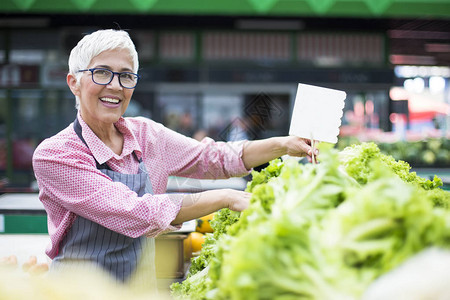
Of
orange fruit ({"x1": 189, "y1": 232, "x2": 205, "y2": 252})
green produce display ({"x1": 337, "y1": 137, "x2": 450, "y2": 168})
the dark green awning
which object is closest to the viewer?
orange fruit ({"x1": 189, "y1": 232, "x2": 205, "y2": 252})

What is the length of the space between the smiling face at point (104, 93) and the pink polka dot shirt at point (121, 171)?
67 mm

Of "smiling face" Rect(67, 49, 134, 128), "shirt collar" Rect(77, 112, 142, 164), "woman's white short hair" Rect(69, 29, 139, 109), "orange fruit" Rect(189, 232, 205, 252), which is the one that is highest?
"woman's white short hair" Rect(69, 29, 139, 109)

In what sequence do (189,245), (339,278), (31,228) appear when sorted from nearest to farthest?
(339,278), (189,245), (31,228)

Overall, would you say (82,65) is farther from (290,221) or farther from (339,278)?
(339,278)

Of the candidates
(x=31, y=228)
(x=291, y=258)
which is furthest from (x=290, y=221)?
(x=31, y=228)

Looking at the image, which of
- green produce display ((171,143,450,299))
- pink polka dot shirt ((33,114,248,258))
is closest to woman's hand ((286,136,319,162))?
pink polka dot shirt ((33,114,248,258))

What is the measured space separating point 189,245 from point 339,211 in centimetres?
247

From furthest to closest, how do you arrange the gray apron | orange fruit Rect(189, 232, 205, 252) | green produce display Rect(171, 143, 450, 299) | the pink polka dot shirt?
orange fruit Rect(189, 232, 205, 252) → the gray apron → the pink polka dot shirt → green produce display Rect(171, 143, 450, 299)

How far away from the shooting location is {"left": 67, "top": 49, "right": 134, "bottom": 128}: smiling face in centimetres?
188

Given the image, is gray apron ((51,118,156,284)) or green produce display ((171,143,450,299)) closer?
green produce display ((171,143,450,299))

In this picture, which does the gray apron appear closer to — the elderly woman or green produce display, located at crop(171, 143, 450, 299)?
the elderly woman

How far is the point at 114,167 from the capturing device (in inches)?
76.4

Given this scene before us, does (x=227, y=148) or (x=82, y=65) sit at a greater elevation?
(x=82, y=65)

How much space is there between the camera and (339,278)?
3.11 ft
